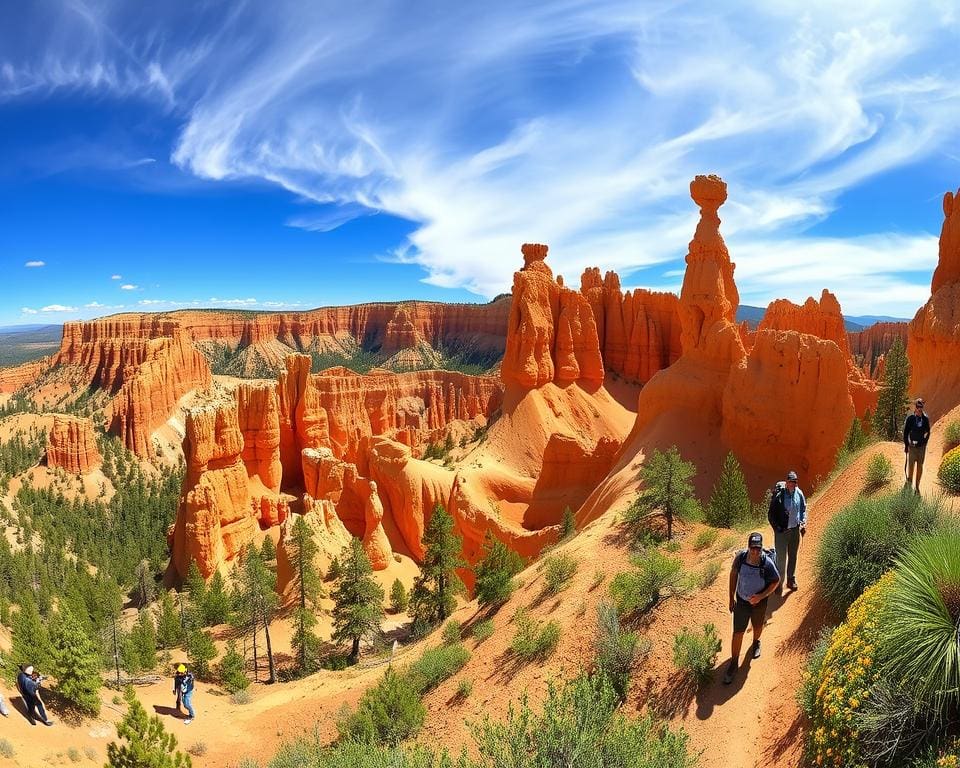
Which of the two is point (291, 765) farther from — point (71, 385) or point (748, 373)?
point (71, 385)

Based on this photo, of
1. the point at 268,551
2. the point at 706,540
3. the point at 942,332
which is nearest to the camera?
the point at 706,540

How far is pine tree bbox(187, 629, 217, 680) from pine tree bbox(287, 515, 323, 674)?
10.1 feet

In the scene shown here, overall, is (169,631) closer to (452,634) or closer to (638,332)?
(452,634)

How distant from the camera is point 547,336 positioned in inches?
1676

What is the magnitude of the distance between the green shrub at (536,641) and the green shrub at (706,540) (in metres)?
4.17

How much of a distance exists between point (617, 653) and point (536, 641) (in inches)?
104

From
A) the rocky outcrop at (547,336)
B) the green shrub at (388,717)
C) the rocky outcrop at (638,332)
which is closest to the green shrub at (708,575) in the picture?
the green shrub at (388,717)

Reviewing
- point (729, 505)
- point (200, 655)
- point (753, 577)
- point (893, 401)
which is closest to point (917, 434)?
point (753, 577)

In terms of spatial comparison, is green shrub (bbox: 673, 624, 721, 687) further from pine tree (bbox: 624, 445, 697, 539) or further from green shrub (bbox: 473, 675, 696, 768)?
pine tree (bbox: 624, 445, 697, 539)

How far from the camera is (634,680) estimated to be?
934cm

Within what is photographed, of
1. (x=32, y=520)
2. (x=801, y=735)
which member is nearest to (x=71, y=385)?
(x=32, y=520)

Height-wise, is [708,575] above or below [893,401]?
below

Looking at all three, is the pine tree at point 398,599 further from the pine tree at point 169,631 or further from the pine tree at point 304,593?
the pine tree at point 169,631

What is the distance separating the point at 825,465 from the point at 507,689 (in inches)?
578
